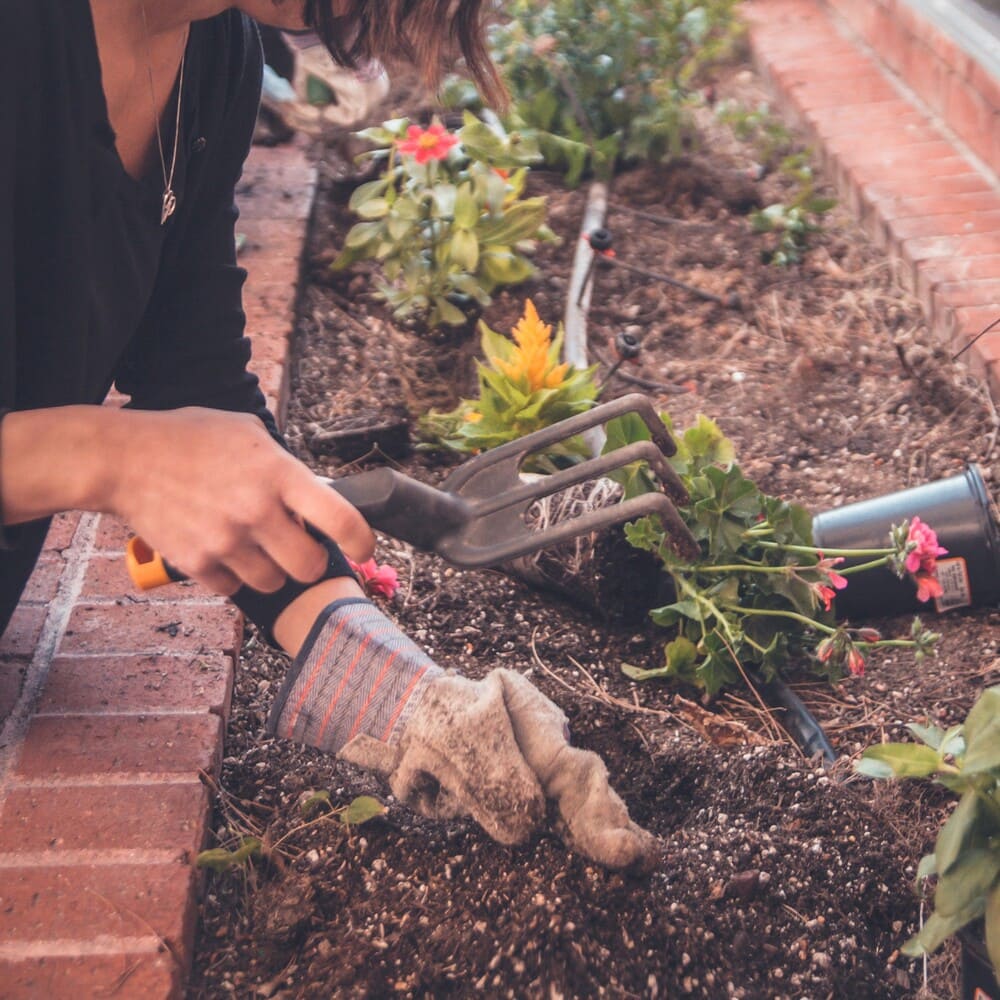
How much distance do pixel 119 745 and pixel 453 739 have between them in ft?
1.39

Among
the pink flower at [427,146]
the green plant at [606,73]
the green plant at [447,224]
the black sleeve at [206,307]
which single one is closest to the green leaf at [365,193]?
the green plant at [447,224]

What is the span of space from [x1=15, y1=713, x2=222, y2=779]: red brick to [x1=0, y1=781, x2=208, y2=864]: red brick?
0.08ft

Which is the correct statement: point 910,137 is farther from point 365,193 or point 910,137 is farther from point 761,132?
point 365,193

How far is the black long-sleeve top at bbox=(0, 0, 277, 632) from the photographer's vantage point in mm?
1025

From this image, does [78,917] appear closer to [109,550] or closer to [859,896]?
[109,550]

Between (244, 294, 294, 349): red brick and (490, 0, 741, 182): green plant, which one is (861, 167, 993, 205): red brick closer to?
(490, 0, 741, 182): green plant

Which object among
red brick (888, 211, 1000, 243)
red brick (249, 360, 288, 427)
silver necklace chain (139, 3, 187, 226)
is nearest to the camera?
silver necklace chain (139, 3, 187, 226)

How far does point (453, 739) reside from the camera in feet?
3.83

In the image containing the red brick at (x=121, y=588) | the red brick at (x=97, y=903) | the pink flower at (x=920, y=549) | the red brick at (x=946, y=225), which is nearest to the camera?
the red brick at (x=97, y=903)

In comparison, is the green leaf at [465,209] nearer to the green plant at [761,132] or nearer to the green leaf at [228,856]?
the green plant at [761,132]

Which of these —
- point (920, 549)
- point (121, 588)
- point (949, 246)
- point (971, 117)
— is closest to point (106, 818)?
point (121, 588)

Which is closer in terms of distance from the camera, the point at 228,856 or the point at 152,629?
the point at 228,856

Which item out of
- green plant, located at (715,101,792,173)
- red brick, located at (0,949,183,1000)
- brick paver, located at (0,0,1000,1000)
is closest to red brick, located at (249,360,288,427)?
brick paver, located at (0,0,1000,1000)

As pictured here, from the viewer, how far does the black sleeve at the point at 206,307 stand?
4.72ft
